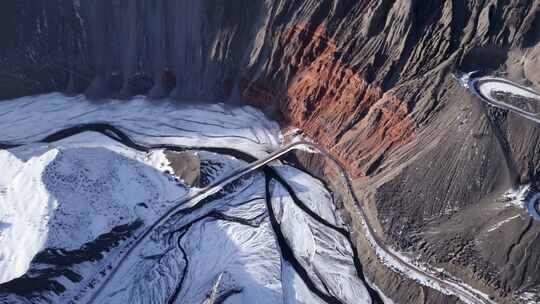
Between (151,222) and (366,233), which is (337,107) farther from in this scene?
(151,222)

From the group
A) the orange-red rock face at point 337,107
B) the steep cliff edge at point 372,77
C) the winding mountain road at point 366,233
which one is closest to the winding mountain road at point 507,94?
the steep cliff edge at point 372,77

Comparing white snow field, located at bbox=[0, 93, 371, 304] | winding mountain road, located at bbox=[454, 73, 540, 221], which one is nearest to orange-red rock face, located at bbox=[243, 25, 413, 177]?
Result: white snow field, located at bbox=[0, 93, 371, 304]

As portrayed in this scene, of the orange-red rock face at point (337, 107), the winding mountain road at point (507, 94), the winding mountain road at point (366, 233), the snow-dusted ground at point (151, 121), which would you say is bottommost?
the winding mountain road at point (366, 233)

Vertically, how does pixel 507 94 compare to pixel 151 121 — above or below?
above

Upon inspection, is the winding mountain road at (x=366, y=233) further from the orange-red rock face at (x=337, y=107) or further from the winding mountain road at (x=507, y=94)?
the winding mountain road at (x=507, y=94)

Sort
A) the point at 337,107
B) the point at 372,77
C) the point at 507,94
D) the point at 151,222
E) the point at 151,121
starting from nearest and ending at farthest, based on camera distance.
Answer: the point at 507,94
the point at 151,222
the point at 372,77
the point at 337,107
the point at 151,121

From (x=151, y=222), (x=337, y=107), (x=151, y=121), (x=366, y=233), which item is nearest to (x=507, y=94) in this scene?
(x=337, y=107)
